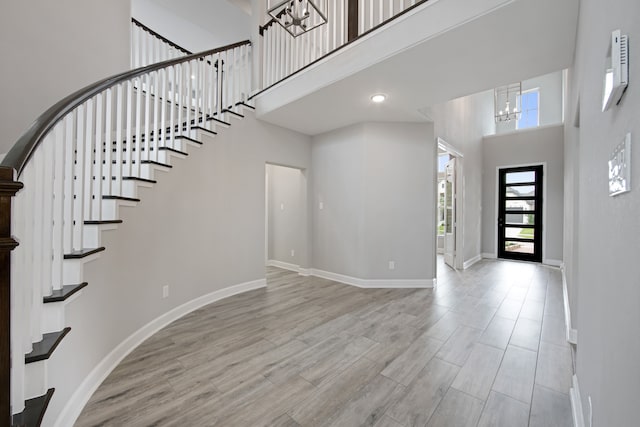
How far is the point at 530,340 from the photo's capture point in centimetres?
249

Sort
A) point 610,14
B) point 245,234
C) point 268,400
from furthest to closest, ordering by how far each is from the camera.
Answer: point 245,234
point 268,400
point 610,14

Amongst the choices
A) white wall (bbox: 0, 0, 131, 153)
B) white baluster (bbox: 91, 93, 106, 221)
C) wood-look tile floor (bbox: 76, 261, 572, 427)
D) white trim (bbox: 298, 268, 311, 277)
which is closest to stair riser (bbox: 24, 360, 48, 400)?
wood-look tile floor (bbox: 76, 261, 572, 427)

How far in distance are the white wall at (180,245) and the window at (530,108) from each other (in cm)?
699

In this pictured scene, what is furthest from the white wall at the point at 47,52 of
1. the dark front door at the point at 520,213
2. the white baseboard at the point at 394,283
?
the dark front door at the point at 520,213

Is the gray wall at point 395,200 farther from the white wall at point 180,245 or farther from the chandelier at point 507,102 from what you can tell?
the chandelier at point 507,102

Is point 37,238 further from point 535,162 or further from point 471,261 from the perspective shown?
point 535,162

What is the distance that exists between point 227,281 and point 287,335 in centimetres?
148

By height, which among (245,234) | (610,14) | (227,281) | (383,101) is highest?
(383,101)

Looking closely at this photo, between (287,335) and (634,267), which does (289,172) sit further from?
(634,267)

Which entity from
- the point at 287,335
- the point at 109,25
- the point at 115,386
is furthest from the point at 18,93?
the point at 287,335

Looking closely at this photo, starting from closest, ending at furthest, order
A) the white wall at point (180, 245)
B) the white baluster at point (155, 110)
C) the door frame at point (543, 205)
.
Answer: the white wall at point (180, 245)
the white baluster at point (155, 110)
the door frame at point (543, 205)

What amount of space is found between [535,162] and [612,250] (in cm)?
685

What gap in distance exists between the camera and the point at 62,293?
1.40 m

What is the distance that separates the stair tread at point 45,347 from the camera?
1.12 meters
